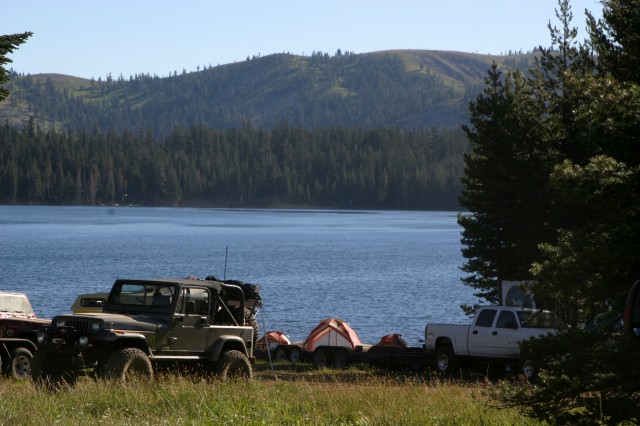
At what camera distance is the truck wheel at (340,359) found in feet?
91.7

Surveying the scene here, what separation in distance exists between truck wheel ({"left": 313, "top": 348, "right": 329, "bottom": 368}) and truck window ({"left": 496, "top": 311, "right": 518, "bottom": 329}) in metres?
5.14

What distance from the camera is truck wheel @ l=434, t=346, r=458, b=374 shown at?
26250 millimetres

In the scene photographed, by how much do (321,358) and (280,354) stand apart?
1.86 metres

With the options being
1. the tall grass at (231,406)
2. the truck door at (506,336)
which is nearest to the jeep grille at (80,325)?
the tall grass at (231,406)

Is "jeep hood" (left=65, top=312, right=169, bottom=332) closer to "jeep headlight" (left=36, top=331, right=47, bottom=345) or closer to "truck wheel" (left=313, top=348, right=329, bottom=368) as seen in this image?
"jeep headlight" (left=36, top=331, right=47, bottom=345)

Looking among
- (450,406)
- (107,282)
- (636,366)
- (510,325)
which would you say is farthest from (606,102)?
(107,282)

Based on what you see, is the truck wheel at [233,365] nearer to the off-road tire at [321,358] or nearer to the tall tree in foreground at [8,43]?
the tall tree in foreground at [8,43]

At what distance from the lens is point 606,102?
12.0 metres

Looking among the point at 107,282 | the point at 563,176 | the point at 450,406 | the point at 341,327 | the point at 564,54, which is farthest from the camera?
the point at 107,282

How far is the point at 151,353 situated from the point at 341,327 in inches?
481

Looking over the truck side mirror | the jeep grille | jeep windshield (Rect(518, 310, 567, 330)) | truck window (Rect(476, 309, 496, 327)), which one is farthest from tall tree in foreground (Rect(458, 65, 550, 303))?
the truck side mirror

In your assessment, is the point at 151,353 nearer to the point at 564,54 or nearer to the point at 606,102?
the point at 606,102

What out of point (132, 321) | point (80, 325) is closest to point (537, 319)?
point (132, 321)

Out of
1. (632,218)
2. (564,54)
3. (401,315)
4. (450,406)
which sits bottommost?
(401,315)
